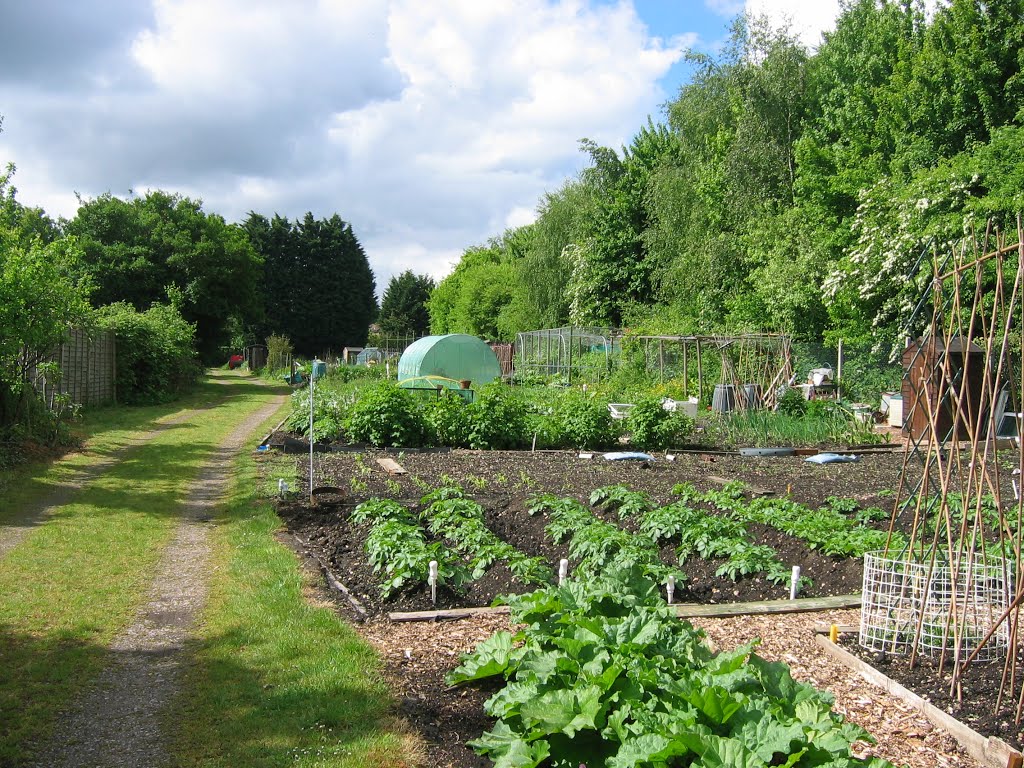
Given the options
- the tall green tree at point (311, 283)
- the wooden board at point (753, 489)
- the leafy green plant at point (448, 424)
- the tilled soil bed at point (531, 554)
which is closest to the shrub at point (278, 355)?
the tall green tree at point (311, 283)

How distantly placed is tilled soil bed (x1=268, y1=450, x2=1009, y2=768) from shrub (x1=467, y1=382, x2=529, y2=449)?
29.5 inches

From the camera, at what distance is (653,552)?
6.16 m

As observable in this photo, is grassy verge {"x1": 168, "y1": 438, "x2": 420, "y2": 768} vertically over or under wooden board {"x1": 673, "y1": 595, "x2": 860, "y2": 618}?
under

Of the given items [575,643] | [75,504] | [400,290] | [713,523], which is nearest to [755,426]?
[713,523]

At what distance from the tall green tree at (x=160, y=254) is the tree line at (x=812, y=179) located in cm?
1540

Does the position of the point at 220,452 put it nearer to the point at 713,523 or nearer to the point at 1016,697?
the point at 713,523

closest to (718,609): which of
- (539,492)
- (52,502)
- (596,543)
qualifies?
(596,543)

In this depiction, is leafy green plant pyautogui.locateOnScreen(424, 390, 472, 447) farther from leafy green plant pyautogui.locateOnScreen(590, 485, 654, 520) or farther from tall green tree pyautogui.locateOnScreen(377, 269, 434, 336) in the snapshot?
tall green tree pyautogui.locateOnScreen(377, 269, 434, 336)

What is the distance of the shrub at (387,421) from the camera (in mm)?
13656

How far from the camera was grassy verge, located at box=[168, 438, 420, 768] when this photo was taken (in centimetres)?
349

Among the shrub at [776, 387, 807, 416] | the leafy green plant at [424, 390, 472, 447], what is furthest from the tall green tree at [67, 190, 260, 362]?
the shrub at [776, 387, 807, 416]

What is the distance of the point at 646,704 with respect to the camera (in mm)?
2967

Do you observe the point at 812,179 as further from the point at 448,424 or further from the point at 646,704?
the point at 646,704

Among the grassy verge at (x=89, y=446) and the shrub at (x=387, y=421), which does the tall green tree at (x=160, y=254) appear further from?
the shrub at (x=387, y=421)
